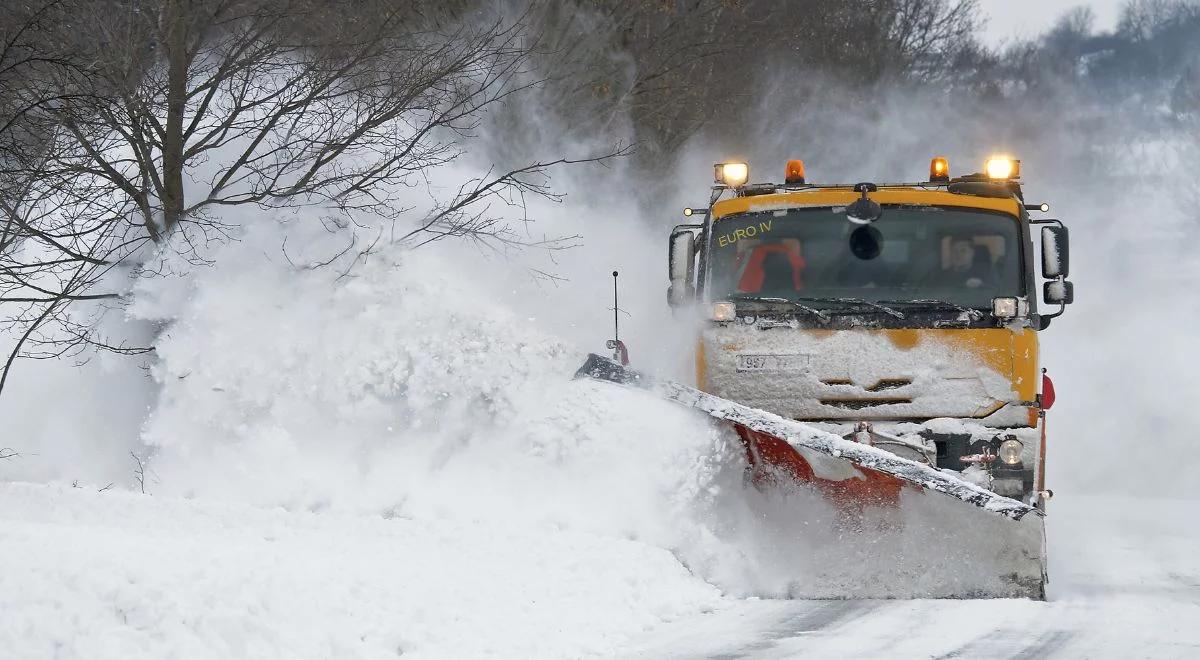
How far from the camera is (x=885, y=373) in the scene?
8.76 m

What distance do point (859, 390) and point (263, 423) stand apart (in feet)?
13.2

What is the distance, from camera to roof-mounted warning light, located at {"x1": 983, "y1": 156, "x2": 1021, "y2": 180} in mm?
9672

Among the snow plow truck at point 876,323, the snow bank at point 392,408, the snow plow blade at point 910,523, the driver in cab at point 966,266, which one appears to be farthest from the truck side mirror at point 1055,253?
the snow bank at point 392,408

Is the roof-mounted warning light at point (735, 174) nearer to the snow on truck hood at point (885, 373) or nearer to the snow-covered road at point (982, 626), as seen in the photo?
the snow on truck hood at point (885, 373)

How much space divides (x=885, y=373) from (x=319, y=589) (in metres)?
3.66

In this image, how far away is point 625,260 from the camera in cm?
1681

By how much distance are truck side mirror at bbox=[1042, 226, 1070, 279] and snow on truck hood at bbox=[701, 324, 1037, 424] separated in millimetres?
557

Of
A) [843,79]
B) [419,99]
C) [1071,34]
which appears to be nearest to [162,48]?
[419,99]

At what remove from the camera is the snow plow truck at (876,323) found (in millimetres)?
8445

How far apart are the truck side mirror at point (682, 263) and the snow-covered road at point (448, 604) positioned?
71.9 inches

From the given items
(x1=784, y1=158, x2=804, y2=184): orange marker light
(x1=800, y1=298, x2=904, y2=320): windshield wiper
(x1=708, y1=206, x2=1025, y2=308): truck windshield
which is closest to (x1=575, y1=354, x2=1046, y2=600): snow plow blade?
(x1=800, y1=298, x2=904, y2=320): windshield wiper

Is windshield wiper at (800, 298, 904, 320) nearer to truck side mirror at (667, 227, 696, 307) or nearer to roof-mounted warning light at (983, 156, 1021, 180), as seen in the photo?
truck side mirror at (667, 227, 696, 307)

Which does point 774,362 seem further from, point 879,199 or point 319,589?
point 319,589

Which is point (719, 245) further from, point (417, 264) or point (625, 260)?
point (625, 260)
